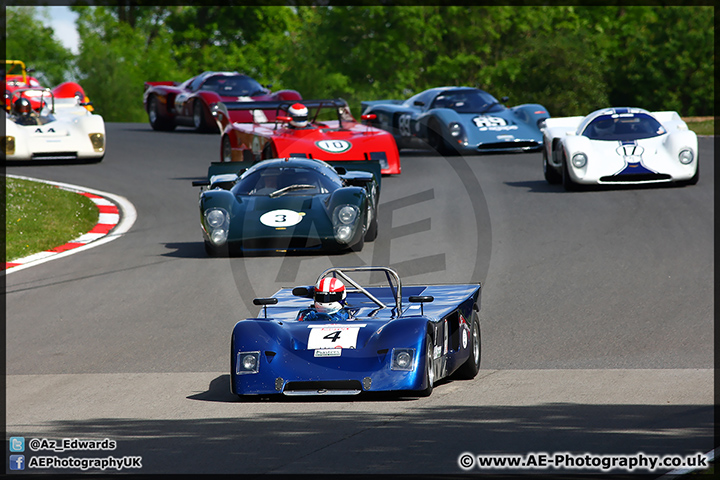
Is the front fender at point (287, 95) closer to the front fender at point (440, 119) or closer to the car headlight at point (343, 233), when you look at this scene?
the front fender at point (440, 119)

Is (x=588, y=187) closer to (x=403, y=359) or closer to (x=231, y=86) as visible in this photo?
(x=403, y=359)

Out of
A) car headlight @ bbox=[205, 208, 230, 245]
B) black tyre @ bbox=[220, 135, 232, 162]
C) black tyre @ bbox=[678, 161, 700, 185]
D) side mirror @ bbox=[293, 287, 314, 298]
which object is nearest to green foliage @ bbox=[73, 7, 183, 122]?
black tyre @ bbox=[220, 135, 232, 162]

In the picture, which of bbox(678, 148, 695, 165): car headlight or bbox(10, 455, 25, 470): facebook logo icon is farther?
bbox(678, 148, 695, 165): car headlight

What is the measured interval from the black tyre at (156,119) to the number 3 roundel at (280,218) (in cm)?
1478

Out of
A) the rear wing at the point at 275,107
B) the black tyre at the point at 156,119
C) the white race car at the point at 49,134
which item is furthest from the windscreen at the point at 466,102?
the black tyre at the point at 156,119

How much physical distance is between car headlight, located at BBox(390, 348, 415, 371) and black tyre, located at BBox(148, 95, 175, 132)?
66.9 feet

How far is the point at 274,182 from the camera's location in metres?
12.9

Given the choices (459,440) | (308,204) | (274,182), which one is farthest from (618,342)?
(274,182)

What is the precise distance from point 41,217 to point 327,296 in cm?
870

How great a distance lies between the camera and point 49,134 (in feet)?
64.3

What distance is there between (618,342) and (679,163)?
25.8 ft

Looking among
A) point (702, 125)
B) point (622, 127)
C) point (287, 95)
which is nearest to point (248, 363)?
point (622, 127)

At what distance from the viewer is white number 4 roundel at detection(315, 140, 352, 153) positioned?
Answer: 665 inches

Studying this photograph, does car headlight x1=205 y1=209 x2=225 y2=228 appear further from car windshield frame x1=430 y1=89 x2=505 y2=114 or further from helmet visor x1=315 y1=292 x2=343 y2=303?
car windshield frame x1=430 y1=89 x2=505 y2=114
